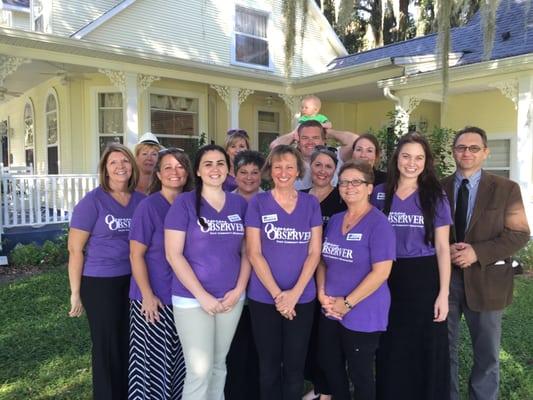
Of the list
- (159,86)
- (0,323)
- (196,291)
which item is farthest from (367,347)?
(159,86)

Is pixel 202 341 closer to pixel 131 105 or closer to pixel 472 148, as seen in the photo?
pixel 472 148

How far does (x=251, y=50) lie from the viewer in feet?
41.9

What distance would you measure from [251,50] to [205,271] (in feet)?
36.6

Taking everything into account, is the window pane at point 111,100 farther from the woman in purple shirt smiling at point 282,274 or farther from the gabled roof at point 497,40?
the woman in purple shirt smiling at point 282,274

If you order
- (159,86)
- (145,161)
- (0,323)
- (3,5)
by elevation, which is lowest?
(0,323)

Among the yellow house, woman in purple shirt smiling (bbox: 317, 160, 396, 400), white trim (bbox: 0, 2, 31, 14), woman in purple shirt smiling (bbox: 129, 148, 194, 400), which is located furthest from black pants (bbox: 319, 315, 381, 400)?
white trim (bbox: 0, 2, 31, 14)

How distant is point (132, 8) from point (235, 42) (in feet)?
9.24

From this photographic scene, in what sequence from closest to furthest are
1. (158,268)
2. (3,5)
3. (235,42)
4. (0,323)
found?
(158,268) < (0,323) < (235,42) < (3,5)

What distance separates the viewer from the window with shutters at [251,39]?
496 inches

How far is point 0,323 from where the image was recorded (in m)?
4.74

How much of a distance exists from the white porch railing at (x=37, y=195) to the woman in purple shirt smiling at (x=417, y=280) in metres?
6.77

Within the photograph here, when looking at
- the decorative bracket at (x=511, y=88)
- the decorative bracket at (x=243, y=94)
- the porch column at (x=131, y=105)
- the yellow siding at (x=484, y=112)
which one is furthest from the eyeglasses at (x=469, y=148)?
the decorative bracket at (x=243, y=94)

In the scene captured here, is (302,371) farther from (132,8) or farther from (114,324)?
(132,8)

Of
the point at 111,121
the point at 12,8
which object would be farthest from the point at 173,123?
the point at 12,8
